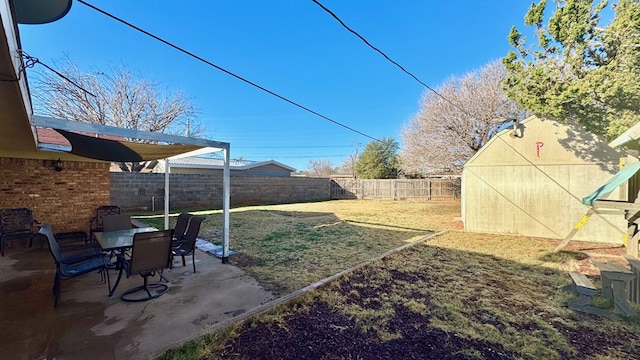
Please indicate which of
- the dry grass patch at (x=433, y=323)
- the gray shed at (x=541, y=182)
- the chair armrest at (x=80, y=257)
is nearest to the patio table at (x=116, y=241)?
the chair armrest at (x=80, y=257)

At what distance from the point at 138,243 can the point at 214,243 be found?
10.7 ft

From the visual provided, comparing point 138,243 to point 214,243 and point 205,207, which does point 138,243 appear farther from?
point 205,207

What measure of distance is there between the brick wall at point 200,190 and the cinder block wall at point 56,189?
5092 millimetres

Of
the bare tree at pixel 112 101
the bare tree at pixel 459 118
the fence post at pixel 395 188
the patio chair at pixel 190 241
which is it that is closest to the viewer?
the patio chair at pixel 190 241

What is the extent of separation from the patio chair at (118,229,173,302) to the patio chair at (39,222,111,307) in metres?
0.34

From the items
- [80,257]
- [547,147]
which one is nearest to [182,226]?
[80,257]

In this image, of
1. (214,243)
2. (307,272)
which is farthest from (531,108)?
(214,243)

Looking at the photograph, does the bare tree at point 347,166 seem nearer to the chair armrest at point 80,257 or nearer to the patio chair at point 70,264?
the chair armrest at point 80,257

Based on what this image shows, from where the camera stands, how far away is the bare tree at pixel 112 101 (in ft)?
40.1

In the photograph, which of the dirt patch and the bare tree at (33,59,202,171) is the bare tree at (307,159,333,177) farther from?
the dirt patch

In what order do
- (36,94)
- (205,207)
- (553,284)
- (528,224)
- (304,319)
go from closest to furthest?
(304,319), (553,284), (528,224), (36,94), (205,207)

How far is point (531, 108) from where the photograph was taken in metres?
6.98

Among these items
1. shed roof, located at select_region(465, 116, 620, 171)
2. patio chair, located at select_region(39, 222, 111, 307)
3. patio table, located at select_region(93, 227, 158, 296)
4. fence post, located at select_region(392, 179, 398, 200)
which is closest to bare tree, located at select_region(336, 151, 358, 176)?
fence post, located at select_region(392, 179, 398, 200)

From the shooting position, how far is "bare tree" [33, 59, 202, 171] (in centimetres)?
1222
